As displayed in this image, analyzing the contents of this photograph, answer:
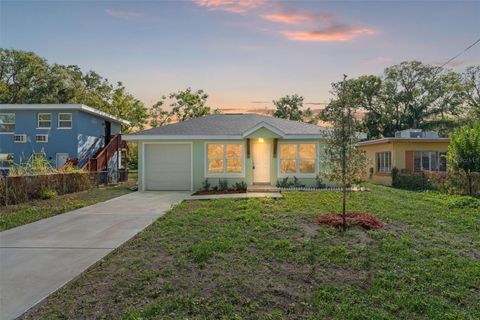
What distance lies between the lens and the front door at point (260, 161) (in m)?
16.2

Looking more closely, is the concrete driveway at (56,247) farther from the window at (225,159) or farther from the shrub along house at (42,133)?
the shrub along house at (42,133)

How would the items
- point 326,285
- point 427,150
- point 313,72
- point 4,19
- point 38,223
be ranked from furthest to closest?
1. point 427,150
2. point 313,72
3. point 4,19
4. point 38,223
5. point 326,285

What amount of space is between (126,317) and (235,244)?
2.88 m

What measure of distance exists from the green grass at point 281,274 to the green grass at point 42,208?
3894 millimetres

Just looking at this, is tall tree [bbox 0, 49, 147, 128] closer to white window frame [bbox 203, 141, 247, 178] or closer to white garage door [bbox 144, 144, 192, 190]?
white garage door [bbox 144, 144, 192, 190]

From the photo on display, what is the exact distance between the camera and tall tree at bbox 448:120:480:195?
14.8 meters

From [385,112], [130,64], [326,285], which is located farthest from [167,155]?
[385,112]

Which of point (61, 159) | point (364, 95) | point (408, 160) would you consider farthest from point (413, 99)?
point (61, 159)

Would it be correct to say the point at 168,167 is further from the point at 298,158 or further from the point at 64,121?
the point at 64,121

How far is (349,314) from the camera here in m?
3.80

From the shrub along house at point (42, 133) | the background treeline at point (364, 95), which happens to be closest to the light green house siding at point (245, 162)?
the shrub along house at point (42, 133)

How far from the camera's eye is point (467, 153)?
1498cm

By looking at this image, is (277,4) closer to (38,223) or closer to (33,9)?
(33,9)

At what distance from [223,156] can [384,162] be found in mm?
12193
